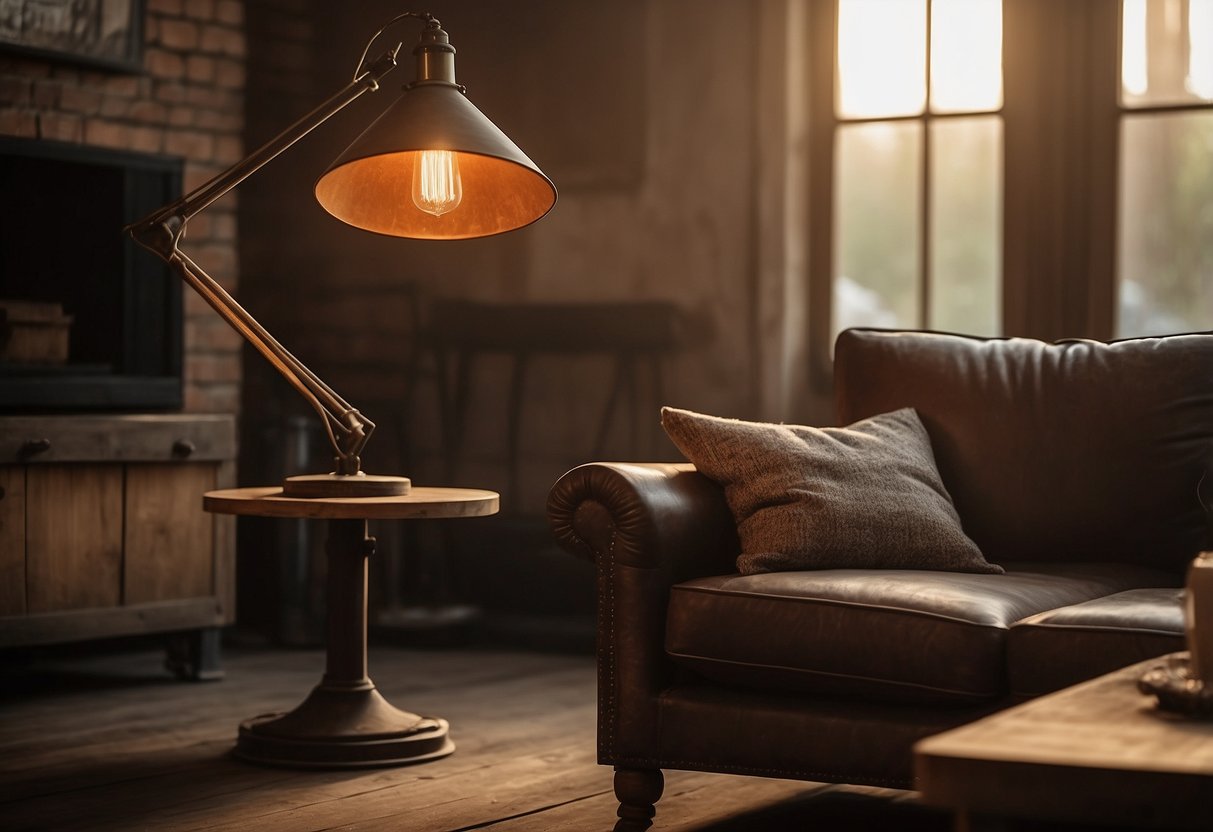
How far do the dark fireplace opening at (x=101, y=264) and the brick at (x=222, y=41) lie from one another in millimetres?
517

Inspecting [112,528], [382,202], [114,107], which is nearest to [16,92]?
[114,107]

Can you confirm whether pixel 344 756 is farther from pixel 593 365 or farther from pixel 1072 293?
pixel 1072 293

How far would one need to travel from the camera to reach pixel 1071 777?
1438 millimetres

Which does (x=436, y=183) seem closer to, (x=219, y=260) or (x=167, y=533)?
(x=167, y=533)

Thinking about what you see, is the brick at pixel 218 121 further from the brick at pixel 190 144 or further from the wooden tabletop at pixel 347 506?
the wooden tabletop at pixel 347 506

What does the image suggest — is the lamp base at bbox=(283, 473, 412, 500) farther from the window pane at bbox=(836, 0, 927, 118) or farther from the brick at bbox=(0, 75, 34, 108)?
the window pane at bbox=(836, 0, 927, 118)

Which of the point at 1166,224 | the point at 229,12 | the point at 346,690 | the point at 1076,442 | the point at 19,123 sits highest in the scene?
the point at 229,12

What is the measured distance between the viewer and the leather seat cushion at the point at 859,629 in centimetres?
240

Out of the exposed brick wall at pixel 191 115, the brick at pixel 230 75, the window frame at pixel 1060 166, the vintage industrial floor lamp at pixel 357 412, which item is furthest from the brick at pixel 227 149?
the window frame at pixel 1060 166

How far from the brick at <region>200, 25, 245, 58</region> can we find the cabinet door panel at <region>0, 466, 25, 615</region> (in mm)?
1495

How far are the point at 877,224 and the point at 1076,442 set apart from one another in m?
1.51

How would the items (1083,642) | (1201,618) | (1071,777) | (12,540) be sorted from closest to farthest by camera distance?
(1071,777) → (1201,618) → (1083,642) → (12,540)

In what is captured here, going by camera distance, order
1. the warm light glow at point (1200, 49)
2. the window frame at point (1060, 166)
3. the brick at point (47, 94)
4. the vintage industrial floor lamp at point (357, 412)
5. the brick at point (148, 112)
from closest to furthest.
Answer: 1. the vintage industrial floor lamp at point (357, 412)
2. the warm light glow at point (1200, 49)
3. the window frame at point (1060, 166)
4. the brick at point (47, 94)
5. the brick at point (148, 112)

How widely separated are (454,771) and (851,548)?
3.10 ft
